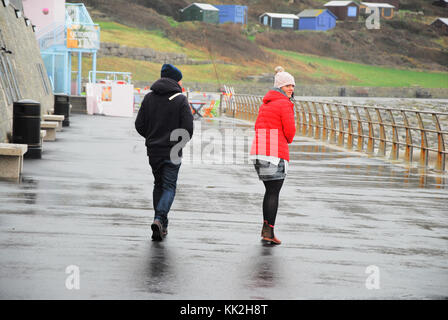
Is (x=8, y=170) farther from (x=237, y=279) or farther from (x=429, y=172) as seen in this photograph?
(x=429, y=172)

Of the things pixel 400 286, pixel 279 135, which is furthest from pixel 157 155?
pixel 400 286

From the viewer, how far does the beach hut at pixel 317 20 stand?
176m

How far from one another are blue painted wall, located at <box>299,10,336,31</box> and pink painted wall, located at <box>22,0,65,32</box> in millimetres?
133573

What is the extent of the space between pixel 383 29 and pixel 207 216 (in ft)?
590

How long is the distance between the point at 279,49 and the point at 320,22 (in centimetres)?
2814

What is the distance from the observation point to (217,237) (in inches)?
356

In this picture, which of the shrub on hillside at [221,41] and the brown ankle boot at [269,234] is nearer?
the brown ankle boot at [269,234]

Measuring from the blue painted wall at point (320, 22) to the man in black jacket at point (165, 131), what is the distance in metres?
170

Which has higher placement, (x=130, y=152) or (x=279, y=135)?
(x=279, y=135)

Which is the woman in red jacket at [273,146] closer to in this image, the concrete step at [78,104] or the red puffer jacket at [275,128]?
the red puffer jacket at [275,128]

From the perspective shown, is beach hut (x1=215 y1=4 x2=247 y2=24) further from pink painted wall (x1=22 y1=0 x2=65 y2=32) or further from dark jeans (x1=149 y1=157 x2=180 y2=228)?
dark jeans (x1=149 y1=157 x2=180 y2=228)

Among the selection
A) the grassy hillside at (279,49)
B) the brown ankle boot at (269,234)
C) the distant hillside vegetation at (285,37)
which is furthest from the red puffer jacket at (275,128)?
the distant hillside vegetation at (285,37)

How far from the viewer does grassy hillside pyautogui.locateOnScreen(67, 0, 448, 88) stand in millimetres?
119688

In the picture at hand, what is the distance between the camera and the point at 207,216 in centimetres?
1057
